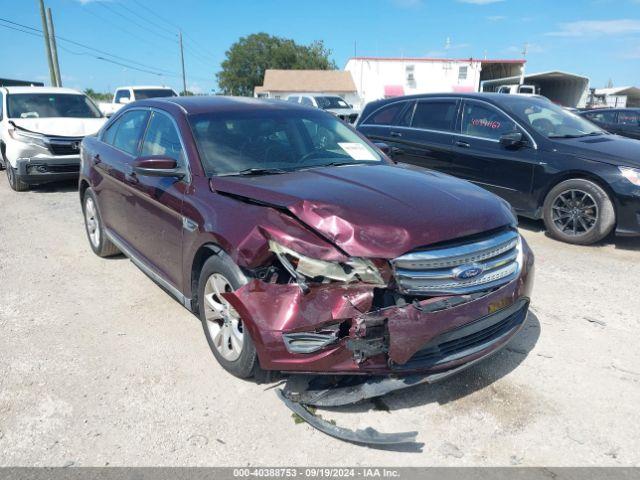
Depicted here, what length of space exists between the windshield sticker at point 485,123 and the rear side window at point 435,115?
1.08 feet

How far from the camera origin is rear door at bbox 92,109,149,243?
437 centimetres

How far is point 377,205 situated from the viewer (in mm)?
2816

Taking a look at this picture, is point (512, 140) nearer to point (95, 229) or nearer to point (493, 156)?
point (493, 156)

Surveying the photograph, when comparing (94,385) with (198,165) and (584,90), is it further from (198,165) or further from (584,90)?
(584,90)

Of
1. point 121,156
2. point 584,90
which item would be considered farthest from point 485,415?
point 584,90

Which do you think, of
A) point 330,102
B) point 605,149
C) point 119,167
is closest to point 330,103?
point 330,102

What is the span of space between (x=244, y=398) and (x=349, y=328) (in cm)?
89

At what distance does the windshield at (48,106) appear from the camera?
972 centimetres

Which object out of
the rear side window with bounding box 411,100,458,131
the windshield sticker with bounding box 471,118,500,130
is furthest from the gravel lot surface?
the rear side window with bounding box 411,100,458,131

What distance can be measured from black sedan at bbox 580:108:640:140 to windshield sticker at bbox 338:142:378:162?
35.6 ft

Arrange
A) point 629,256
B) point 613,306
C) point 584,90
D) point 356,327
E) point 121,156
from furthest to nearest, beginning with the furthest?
point 584,90 < point 629,256 < point 121,156 < point 613,306 < point 356,327

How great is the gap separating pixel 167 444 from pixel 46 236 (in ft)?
16.0

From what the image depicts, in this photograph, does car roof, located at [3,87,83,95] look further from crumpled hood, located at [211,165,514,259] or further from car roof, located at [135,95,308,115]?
crumpled hood, located at [211,165,514,259]

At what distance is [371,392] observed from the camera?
8.46ft
